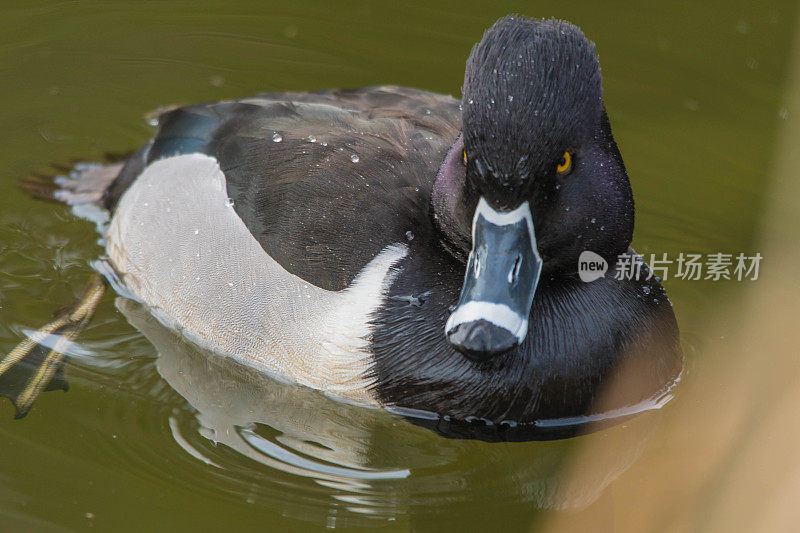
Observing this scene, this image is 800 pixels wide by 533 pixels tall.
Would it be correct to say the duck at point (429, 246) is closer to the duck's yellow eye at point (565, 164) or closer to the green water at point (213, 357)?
the duck's yellow eye at point (565, 164)

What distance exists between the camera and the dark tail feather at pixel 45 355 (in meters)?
4.20

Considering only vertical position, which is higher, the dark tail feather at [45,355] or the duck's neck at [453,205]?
the duck's neck at [453,205]

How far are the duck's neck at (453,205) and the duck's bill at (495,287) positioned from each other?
0.59 ft

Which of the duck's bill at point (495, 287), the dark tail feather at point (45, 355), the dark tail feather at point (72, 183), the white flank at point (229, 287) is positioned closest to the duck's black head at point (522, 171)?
the duck's bill at point (495, 287)


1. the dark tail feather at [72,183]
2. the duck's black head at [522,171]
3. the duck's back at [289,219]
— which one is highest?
the duck's black head at [522,171]

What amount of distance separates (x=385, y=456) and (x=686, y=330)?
1670mm

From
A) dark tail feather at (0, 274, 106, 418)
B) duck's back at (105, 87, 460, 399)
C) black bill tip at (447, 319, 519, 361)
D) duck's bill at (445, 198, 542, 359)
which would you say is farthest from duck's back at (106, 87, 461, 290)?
dark tail feather at (0, 274, 106, 418)

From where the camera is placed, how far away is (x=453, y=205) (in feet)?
12.4

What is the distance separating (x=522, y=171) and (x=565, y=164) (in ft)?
0.75

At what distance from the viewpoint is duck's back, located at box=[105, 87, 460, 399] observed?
4.02 metres

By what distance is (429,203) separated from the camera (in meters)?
4.00

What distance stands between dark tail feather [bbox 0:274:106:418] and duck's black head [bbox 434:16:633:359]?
5.92ft

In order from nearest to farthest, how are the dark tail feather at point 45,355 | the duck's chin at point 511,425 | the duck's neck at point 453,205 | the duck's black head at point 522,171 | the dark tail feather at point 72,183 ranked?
the duck's black head at point 522,171
the duck's neck at point 453,205
the duck's chin at point 511,425
the dark tail feather at point 45,355
the dark tail feather at point 72,183

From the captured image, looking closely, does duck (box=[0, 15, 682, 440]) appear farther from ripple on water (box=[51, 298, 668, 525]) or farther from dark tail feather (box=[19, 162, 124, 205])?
dark tail feather (box=[19, 162, 124, 205])
